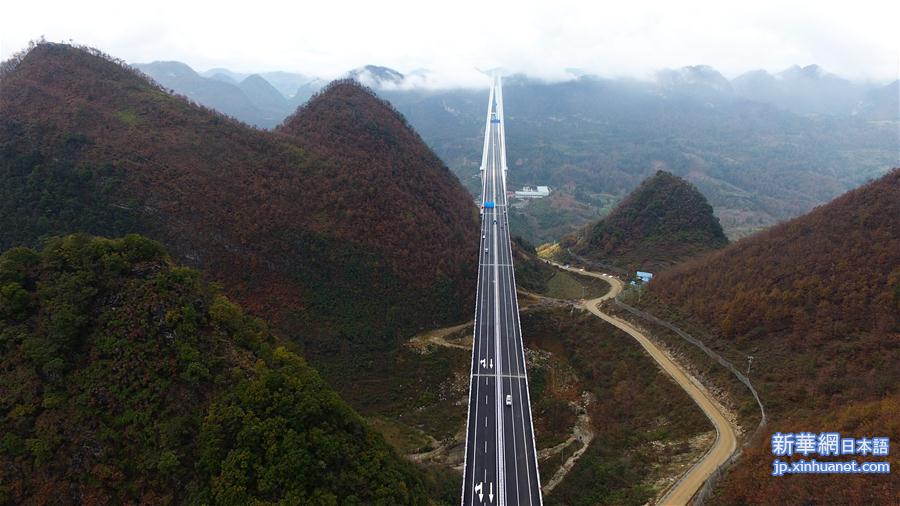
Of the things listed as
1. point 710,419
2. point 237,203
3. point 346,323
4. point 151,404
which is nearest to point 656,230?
point 710,419

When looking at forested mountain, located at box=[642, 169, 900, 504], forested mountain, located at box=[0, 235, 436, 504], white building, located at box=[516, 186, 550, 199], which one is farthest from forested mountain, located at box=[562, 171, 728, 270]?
white building, located at box=[516, 186, 550, 199]

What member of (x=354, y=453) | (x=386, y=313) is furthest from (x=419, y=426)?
(x=354, y=453)

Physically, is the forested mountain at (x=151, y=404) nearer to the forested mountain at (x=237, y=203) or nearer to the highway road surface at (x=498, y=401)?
the highway road surface at (x=498, y=401)

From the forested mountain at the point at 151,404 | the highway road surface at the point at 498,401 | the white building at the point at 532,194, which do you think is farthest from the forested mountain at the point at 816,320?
the white building at the point at 532,194

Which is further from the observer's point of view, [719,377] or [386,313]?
[386,313]

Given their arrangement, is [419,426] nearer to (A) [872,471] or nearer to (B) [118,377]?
(B) [118,377]

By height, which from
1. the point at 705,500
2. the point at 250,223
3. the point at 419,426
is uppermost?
the point at 250,223
